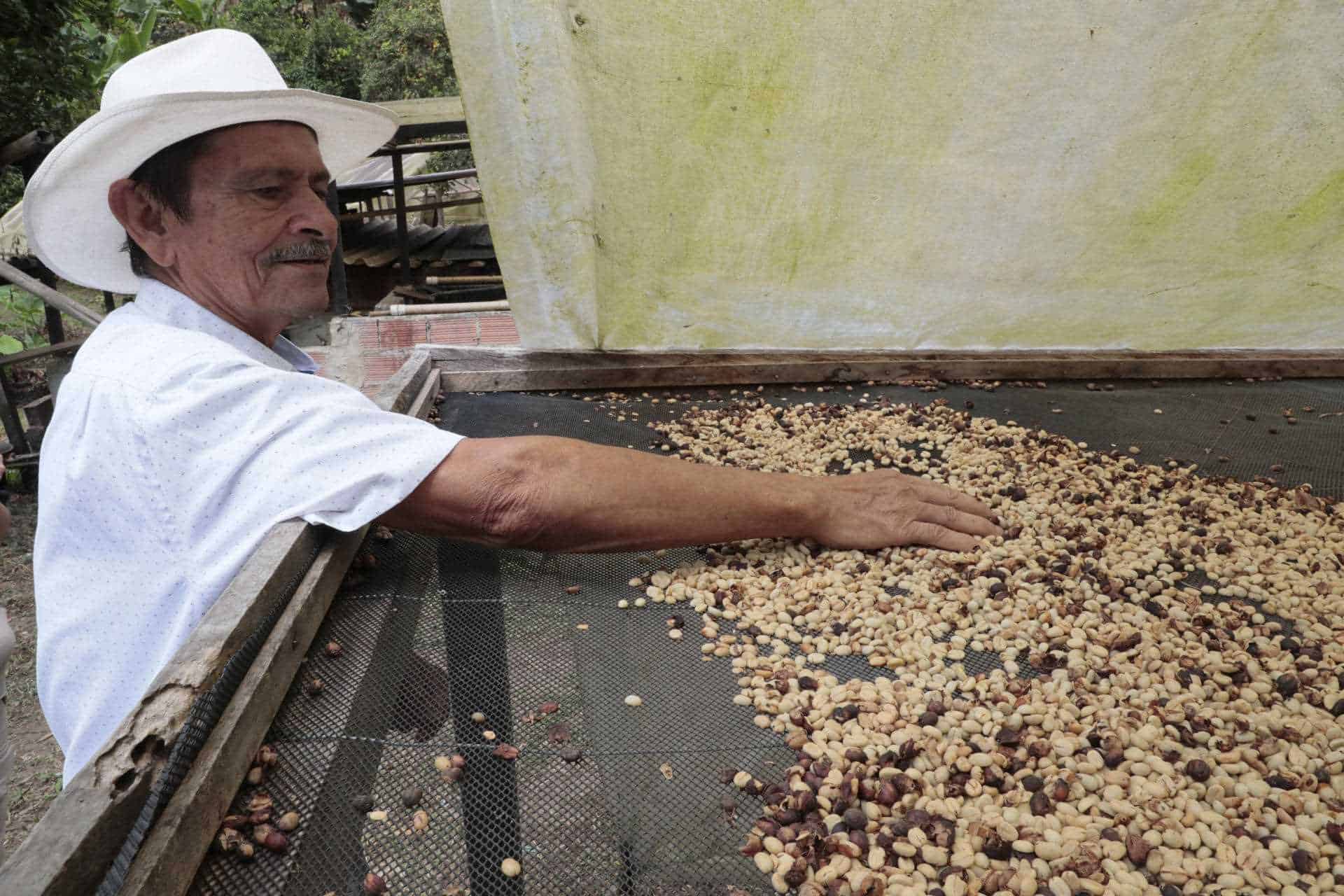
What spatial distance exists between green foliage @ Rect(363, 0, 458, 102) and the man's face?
14786 millimetres

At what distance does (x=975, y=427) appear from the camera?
2.64 meters

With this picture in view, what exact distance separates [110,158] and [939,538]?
1.92 m

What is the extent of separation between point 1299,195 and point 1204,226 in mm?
206

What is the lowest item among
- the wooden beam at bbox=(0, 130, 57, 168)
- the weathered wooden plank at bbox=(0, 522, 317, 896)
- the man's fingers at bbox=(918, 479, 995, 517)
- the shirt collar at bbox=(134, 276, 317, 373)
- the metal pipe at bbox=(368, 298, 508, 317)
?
the weathered wooden plank at bbox=(0, 522, 317, 896)

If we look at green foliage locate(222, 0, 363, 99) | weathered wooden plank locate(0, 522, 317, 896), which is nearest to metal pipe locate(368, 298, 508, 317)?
weathered wooden plank locate(0, 522, 317, 896)

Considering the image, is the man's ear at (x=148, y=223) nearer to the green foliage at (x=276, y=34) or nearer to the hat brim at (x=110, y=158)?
the hat brim at (x=110, y=158)

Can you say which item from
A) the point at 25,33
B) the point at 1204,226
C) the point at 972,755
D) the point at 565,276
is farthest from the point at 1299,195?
the point at 25,33

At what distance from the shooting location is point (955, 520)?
1888mm

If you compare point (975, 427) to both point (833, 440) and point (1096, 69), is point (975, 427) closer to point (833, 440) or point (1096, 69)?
point (833, 440)

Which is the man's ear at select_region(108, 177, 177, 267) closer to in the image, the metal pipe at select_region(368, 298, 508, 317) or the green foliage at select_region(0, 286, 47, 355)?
the metal pipe at select_region(368, 298, 508, 317)

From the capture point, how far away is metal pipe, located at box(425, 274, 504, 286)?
9.17 metres

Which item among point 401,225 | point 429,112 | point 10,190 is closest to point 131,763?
point 429,112

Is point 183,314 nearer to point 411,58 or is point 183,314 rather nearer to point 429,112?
point 429,112

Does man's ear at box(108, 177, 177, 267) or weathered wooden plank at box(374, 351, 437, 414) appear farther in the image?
weathered wooden plank at box(374, 351, 437, 414)
